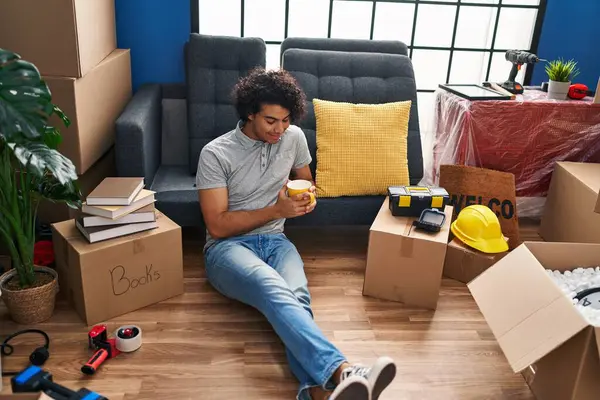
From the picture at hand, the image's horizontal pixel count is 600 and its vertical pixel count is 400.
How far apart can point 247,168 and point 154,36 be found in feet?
4.21

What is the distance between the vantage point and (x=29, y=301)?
6.38 feet

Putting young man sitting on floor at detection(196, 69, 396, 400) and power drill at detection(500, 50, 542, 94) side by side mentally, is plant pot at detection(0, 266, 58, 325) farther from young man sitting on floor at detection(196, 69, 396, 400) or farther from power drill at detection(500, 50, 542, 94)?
power drill at detection(500, 50, 542, 94)

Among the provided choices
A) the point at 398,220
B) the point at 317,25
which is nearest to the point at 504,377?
the point at 398,220

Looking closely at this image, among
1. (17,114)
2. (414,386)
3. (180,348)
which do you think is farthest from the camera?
(180,348)

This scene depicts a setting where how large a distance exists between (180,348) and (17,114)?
0.92 m

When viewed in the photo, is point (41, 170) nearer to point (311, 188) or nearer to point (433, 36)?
point (311, 188)

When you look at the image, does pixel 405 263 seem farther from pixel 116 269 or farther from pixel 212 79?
pixel 212 79

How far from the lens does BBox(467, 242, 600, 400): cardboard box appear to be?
1.45 m

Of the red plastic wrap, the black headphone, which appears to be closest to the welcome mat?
the red plastic wrap

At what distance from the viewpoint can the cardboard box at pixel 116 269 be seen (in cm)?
193

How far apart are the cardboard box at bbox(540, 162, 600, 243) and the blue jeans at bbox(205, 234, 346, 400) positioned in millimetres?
1378

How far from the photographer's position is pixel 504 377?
183 centimetres

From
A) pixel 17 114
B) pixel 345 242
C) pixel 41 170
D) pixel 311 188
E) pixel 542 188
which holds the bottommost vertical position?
pixel 345 242

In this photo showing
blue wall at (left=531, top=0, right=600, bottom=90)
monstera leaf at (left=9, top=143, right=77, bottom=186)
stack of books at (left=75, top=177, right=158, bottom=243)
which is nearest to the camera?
monstera leaf at (left=9, top=143, right=77, bottom=186)
